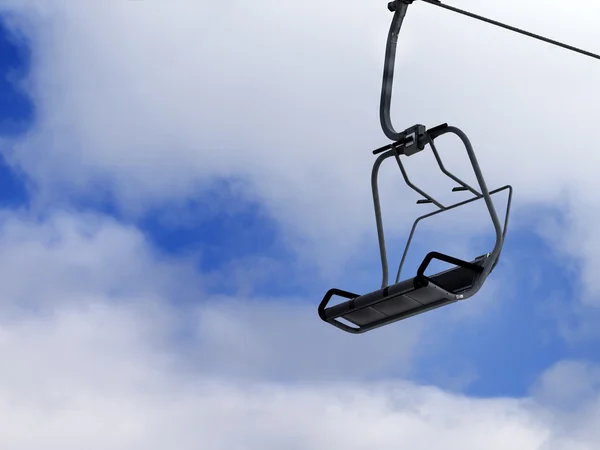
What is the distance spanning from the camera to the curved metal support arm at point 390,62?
12281mm

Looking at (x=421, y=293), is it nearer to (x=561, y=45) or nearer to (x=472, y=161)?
(x=472, y=161)

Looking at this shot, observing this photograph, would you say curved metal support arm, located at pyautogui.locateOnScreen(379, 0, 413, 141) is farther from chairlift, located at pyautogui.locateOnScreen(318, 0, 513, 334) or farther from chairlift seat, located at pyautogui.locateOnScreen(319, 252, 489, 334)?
chairlift seat, located at pyautogui.locateOnScreen(319, 252, 489, 334)

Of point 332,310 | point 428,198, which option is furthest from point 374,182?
point 332,310

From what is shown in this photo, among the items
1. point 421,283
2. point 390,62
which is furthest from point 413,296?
point 390,62

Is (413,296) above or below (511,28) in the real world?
below

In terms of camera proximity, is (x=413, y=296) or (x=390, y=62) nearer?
(x=413, y=296)

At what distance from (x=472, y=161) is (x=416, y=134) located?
0.71m

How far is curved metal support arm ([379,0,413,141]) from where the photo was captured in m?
12.3

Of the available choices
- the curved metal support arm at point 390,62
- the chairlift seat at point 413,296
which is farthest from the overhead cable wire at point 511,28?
the chairlift seat at point 413,296

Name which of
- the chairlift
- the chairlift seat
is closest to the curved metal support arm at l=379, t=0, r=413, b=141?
the chairlift

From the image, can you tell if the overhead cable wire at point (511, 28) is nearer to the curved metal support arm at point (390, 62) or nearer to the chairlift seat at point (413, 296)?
the curved metal support arm at point (390, 62)

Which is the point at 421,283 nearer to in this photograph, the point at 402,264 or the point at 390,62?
the point at 402,264

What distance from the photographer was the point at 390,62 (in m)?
12.3

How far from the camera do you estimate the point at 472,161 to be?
1133 cm
